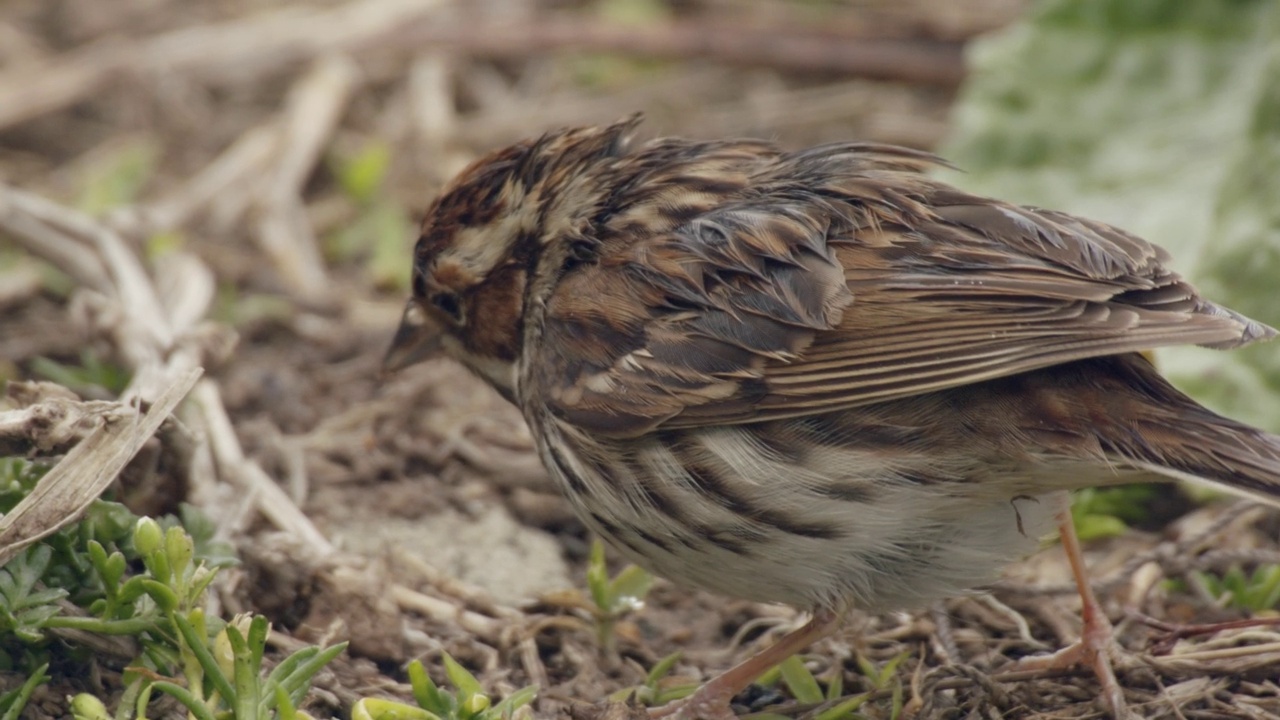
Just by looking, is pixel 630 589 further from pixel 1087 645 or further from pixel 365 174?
pixel 365 174

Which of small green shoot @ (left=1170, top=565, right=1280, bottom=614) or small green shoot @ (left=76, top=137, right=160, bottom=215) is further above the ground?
small green shoot @ (left=76, top=137, right=160, bottom=215)

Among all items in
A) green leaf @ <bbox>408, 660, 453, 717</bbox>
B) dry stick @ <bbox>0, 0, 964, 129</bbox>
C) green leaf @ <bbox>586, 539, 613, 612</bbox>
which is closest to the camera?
green leaf @ <bbox>408, 660, 453, 717</bbox>

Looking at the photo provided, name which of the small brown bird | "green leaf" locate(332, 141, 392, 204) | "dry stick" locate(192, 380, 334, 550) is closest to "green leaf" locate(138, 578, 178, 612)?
"dry stick" locate(192, 380, 334, 550)

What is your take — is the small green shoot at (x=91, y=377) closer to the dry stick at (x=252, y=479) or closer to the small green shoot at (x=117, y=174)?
the dry stick at (x=252, y=479)

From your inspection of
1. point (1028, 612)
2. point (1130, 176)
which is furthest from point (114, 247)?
point (1130, 176)

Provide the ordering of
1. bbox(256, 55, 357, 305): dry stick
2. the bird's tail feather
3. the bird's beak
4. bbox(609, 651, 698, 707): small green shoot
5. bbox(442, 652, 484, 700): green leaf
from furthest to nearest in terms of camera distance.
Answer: bbox(256, 55, 357, 305): dry stick → the bird's beak → bbox(609, 651, 698, 707): small green shoot → bbox(442, 652, 484, 700): green leaf → the bird's tail feather

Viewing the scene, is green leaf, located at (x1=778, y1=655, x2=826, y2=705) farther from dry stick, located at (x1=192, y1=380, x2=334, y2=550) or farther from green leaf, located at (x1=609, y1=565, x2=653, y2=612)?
dry stick, located at (x1=192, y1=380, x2=334, y2=550)
